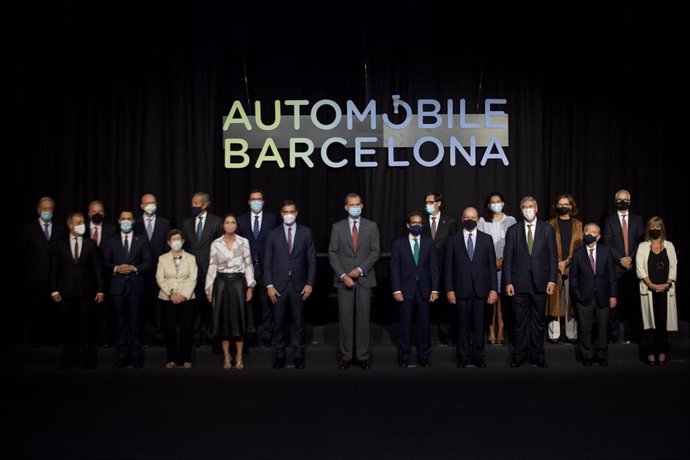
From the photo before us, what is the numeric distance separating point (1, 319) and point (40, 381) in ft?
7.81

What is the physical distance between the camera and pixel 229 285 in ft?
24.7

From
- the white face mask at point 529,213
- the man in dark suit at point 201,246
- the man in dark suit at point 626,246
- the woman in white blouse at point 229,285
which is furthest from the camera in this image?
the man in dark suit at point 626,246

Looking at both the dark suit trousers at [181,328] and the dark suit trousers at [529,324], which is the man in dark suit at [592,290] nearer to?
the dark suit trousers at [529,324]

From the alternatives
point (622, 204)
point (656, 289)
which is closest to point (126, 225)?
point (622, 204)

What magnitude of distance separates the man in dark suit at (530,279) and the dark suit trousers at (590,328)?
13.4 inches

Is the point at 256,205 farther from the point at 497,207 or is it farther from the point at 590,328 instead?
the point at 590,328

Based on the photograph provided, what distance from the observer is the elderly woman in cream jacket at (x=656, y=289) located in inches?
295

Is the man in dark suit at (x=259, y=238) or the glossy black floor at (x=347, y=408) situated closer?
the glossy black floor at (x=347, y=408)

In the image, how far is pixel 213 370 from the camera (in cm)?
736

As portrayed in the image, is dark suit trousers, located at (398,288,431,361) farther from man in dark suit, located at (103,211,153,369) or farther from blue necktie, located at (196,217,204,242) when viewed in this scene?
man in dark suit, located at (103,211,153,369)

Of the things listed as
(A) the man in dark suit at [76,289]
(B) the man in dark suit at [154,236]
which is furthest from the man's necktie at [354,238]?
(A) the man in dark suit at [76,289]

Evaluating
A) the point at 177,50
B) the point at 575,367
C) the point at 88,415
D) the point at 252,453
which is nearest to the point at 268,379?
the point at 88,415

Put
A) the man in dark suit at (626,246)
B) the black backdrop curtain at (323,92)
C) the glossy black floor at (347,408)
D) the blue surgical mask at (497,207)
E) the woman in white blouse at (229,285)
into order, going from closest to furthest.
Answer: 1. the glossy black floor at (347,408)
2. the woman in white blouse at (229,285)
3. the man in dark suit at (626,246)
4. the blue surgical mask at (497,207)
5. the black backdrop curtain at (323,92)

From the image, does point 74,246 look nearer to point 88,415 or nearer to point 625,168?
point 88,415
